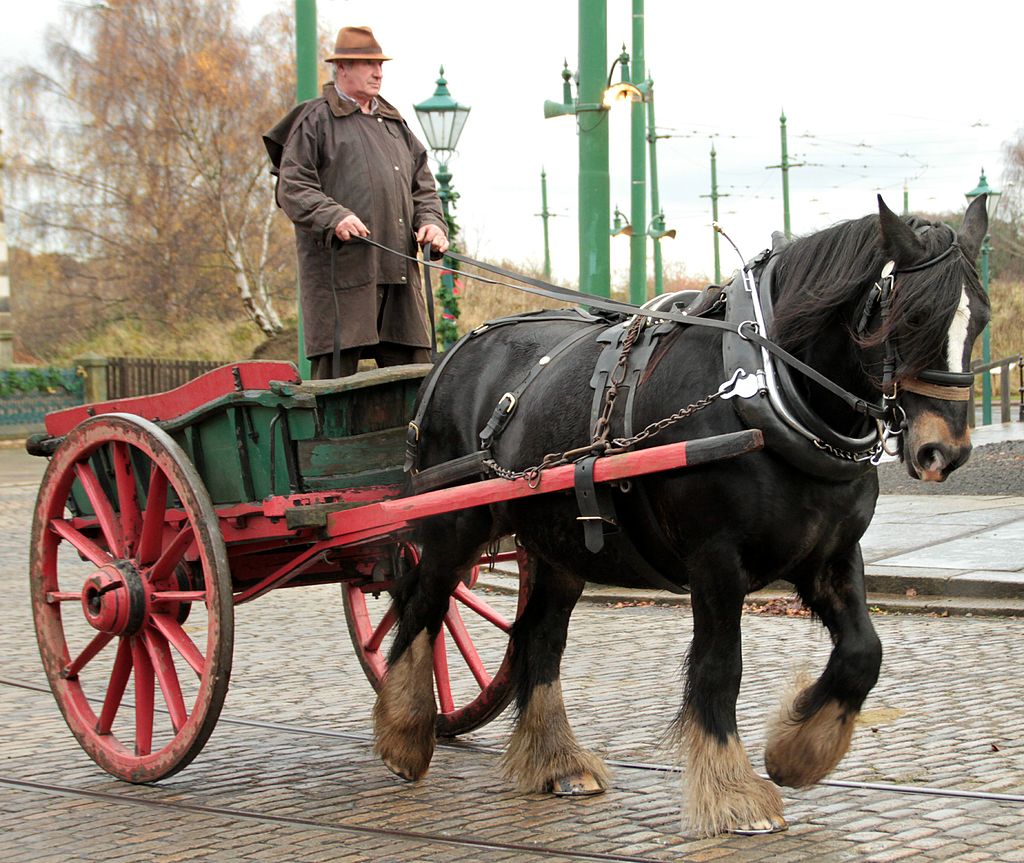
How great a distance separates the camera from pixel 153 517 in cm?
575

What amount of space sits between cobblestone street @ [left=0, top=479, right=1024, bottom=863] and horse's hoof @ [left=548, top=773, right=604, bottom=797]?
5 cm

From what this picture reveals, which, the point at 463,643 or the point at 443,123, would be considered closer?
the point at 463,643

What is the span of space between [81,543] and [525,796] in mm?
2159

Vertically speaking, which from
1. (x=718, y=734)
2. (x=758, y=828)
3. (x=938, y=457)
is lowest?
(x=758, y=828)

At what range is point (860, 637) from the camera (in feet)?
15.6

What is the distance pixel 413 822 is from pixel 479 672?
1480 mm

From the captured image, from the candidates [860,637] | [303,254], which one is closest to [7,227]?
[303,254]

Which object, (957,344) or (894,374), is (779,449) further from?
(957,344)

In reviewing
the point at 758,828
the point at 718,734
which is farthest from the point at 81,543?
the point at 758,828

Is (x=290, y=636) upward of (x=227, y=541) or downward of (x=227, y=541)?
downward

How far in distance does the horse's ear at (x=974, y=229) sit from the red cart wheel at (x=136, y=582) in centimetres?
275

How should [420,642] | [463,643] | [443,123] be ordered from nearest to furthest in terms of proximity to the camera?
1. [420,642]
2. [463,643]
3. [443,123]

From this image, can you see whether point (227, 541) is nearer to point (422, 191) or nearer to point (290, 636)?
point (422, 191)

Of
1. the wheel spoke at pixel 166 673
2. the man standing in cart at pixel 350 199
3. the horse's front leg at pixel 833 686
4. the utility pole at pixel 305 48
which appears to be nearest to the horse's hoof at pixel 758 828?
the horse's front leg at pixel 833 686
